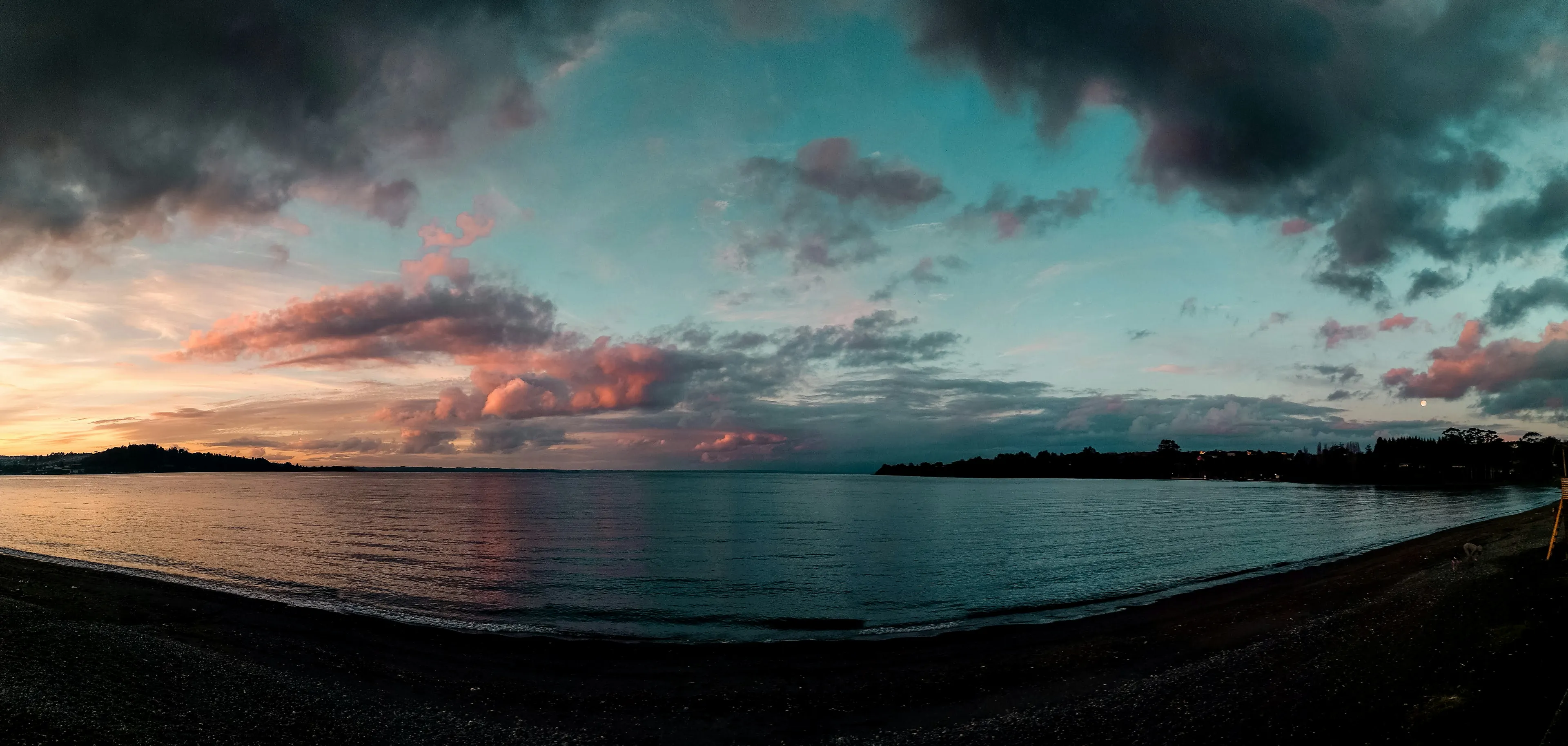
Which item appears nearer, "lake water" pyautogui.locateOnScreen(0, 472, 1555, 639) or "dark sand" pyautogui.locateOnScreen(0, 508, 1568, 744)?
"dark sand" pyautogui.locateOnScreen(0, 508, 1568, 744)

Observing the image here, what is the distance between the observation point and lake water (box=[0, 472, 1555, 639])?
84.2 ft

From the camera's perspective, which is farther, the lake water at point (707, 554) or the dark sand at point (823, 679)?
the lake water at point (707, 554)

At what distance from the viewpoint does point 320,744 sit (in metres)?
11.7

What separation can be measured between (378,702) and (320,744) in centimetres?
235

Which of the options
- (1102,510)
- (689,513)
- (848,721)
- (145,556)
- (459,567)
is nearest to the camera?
(848,721)

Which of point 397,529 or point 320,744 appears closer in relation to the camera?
point 320,744

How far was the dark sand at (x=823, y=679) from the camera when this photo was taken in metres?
12.0

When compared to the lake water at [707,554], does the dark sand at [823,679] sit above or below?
above

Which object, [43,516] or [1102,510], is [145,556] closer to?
[43,516]

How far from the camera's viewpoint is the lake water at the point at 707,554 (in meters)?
25.7

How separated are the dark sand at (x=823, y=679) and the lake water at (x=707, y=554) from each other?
3761 millimetres

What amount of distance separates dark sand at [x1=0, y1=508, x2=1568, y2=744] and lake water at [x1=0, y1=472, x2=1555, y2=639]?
3761 mm

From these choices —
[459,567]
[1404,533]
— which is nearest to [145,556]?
[459,567]

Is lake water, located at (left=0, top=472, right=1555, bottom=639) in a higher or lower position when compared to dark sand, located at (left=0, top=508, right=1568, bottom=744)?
lower
